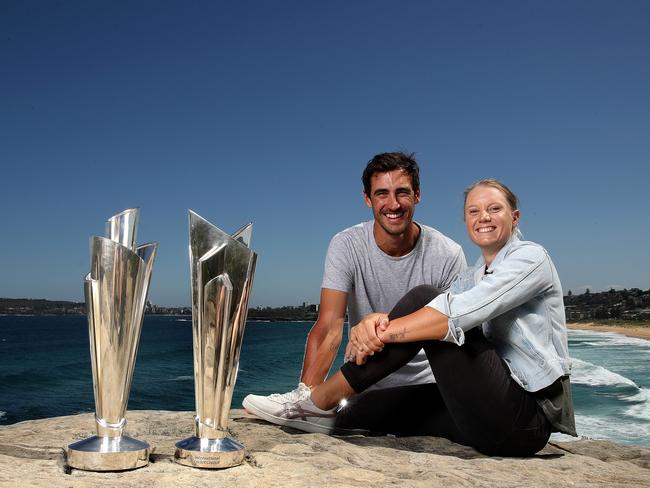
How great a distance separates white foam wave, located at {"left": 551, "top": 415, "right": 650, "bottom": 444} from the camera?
11017 millimetres

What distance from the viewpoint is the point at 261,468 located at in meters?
2.12

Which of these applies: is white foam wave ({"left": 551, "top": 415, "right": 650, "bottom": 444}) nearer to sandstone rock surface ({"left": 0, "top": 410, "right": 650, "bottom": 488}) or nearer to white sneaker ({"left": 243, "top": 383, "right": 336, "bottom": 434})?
sandstone rock surface ({"left": 0, "top": 410, "right": 650, "bottom": 488})

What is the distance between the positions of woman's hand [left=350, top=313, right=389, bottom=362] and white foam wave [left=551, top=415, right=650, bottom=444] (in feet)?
29.4

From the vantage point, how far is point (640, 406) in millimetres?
14625

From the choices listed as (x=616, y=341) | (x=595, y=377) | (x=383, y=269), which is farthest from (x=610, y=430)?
(x=616, y=341)

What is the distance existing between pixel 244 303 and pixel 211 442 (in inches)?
18.4

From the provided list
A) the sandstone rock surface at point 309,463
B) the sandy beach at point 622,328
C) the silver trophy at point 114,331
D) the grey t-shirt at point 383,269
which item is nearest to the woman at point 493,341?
the sandstone rock surface at point 309,463

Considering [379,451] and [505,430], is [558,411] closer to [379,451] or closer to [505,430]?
[505,430]

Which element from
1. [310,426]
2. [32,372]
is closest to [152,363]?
[32,372]

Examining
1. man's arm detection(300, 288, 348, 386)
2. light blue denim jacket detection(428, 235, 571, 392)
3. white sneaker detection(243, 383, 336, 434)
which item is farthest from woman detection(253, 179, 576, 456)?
man's arm detection(300, 288, 348, 386)

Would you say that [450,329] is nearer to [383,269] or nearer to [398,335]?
[398,335]

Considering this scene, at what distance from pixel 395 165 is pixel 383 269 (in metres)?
0.58

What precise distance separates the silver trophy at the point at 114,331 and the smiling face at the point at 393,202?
162 cm

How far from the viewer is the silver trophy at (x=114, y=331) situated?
2006mm
